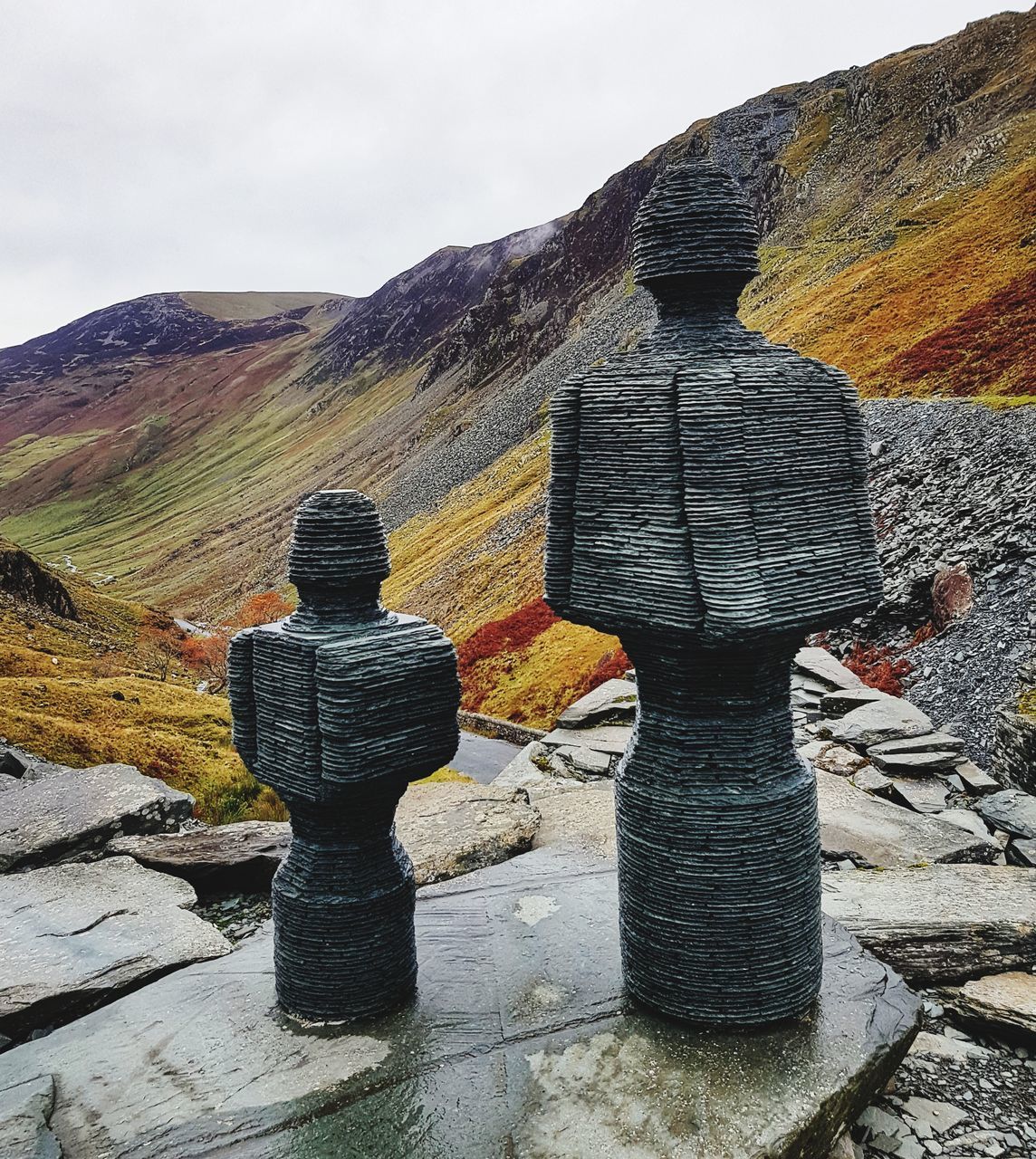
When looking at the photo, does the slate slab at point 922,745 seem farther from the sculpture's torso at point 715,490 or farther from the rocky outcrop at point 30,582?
the rocky outcrop at point 30,582

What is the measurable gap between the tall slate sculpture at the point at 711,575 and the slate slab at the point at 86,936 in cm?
382

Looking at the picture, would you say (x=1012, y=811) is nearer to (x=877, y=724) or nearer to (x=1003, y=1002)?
(x=877, y=724)

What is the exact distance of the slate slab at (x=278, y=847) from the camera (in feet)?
26.6

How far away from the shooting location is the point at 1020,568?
15.7 m

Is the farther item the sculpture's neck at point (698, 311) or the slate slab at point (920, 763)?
the slate slab at point (920, 763)

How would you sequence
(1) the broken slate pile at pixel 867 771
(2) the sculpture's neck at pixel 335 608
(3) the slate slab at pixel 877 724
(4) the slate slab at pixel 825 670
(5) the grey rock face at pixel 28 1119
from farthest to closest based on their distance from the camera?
(4) the slate slab at pixel 825 670, (3) the slate slab at pixel 877 724, (1) the broken slate pile at pixel 867 771, (2) the sculpture's neck at pixel 335 608, (5) the grey rock face at pixel 28 1119

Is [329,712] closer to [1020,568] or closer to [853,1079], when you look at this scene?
[853,1079]

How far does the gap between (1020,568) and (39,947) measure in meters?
16.4

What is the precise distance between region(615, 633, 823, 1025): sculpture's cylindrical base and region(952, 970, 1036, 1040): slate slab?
1.61 metres

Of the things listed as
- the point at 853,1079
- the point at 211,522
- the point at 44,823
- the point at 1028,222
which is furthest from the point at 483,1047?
the point at 211,522

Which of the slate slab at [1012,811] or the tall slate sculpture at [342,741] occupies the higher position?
the tall slate sculpture at [342,741]

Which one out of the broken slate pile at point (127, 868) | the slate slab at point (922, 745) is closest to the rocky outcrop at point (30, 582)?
the broken slate pile at point (127, 868)

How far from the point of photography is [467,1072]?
4.77 metres

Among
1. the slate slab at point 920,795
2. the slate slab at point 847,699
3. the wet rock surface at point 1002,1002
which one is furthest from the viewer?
the slate slab at point 847,699
